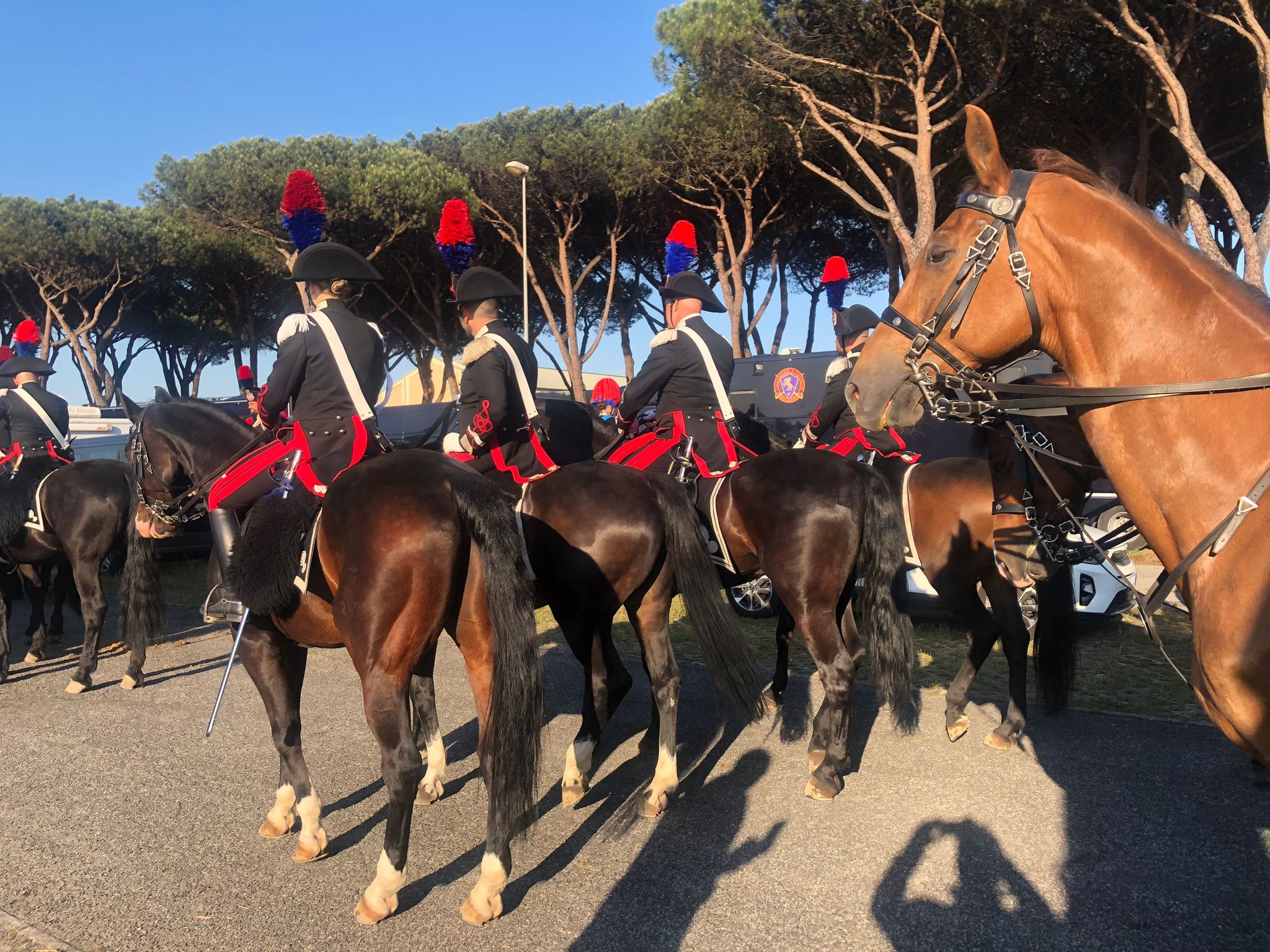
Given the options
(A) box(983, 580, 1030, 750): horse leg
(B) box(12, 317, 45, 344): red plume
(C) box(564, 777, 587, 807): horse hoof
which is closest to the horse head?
(C) box(564, 777, 587, 807): horse hoof

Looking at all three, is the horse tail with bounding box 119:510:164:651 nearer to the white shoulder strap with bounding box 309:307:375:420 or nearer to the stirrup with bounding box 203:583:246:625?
the stirrup with bounding box 203:583:246:625

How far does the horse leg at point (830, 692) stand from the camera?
4.69 metres

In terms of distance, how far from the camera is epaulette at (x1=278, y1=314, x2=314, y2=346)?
4.09 metres

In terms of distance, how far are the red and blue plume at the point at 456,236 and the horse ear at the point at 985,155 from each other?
13.0ft

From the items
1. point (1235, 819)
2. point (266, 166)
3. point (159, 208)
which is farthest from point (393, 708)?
point (159, 208)

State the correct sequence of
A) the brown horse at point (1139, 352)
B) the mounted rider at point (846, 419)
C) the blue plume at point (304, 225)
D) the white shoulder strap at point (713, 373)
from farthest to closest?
1. the mounted rider at point (846, 419)
2. the white shoulder strap at point (713, 373)
3. the blue plume at point (304, 225)
4. the brown horse at point (1139, 352)

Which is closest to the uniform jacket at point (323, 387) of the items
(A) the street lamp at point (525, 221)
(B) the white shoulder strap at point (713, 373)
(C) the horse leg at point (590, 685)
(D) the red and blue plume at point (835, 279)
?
(C) the horse leg at point (590, 685)

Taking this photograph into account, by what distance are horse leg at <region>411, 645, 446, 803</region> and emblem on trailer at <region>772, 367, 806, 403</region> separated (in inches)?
285

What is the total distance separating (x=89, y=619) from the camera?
7.43m

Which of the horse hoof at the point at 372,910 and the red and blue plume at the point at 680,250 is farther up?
the red and blue plume at the point at 680,250

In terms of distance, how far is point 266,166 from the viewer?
80.3 feet

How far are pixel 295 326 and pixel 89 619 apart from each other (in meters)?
4.88

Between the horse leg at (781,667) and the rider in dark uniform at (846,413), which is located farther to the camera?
the rider in dark uniform at (846,413)

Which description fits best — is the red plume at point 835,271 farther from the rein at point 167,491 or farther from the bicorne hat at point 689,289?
the rein at point 167,491
